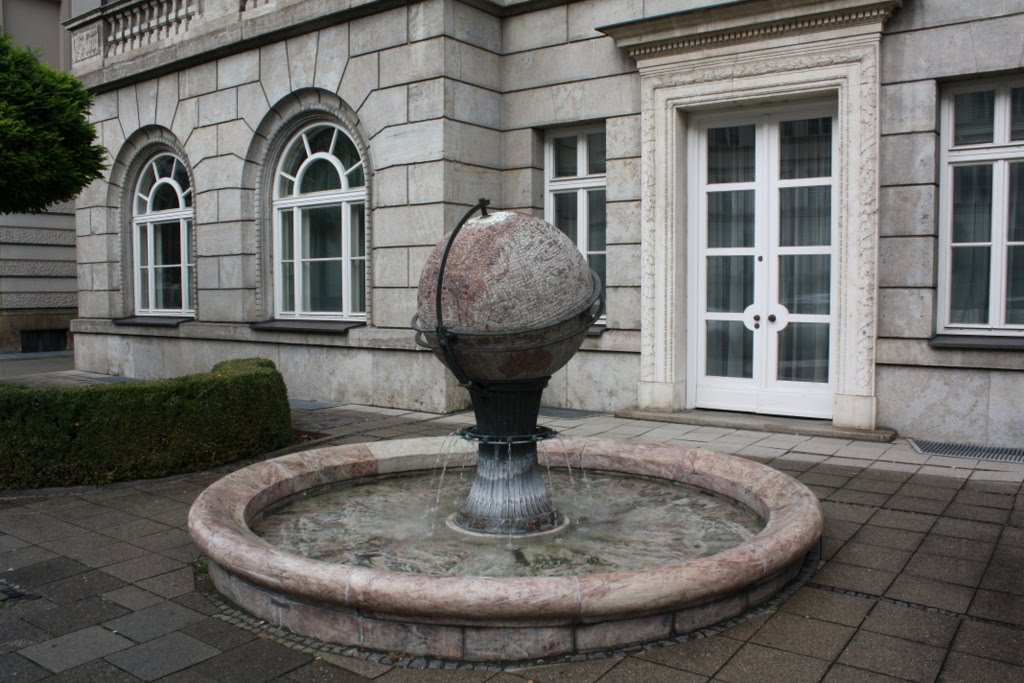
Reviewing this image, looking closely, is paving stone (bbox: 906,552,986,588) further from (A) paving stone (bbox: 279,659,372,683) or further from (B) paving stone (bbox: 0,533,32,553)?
(B) paving stone (bbox: 0,533,32,553)

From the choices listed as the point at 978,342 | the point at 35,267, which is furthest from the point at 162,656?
the point at 35,267

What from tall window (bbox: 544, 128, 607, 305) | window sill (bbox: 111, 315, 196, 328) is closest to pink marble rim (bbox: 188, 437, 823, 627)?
tall window (bbox: 544, 128, 607, 305)

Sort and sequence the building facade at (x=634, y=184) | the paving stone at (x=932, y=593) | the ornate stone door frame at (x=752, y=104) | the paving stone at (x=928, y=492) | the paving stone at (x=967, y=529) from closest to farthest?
the paving stone at (x=932, y=593) < the paving stone at (x=967, y=529) < the paving stone at (x=928, y=492) < the building facade at (x=634, y=184) < the ornate stone door frame at (x=752, y=104)

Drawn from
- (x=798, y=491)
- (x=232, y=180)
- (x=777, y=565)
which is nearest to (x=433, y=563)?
(x=777, y=565)

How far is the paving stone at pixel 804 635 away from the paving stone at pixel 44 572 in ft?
12.6

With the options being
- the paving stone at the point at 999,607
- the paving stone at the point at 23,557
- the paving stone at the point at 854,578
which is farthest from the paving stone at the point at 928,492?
the paving stone at the point at 23,557

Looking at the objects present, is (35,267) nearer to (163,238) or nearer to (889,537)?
(163,238)

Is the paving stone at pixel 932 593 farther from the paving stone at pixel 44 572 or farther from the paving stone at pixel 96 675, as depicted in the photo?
the paving stone at pixel 44 572

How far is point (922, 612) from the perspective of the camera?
4391mm

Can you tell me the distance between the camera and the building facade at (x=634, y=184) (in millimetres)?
8695

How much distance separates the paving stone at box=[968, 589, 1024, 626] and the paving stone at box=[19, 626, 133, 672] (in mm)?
4098

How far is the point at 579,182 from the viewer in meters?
11.3

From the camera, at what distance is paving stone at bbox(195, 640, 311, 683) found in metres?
3.79

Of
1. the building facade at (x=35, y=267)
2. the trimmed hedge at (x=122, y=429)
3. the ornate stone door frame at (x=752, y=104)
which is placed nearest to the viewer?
the trimmed hedge at (x=122, y=429)
